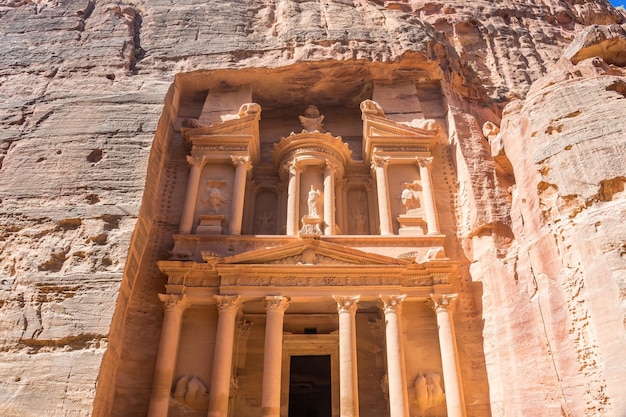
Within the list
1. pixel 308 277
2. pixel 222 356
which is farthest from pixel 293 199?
pixel 222 356

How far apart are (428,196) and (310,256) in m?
3.57

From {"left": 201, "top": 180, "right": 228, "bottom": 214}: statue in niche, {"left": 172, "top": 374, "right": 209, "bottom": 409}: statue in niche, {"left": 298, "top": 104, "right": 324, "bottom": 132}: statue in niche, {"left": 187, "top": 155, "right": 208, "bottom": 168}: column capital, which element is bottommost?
{"left": 172, "top": 374, "right": 209, "bottom": 409}: statue in niche

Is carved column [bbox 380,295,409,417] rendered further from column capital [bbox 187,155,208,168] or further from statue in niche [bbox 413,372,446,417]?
column capital [bbox 187,155,208,168]

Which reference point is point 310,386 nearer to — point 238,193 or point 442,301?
point 442,301

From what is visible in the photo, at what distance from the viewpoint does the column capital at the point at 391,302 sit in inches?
400

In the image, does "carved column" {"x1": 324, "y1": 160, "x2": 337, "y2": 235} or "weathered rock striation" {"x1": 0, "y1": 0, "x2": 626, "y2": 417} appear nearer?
"weathered rock striation" {"x1": 0, "y1": 0, "x2": 626, "y2": 417}

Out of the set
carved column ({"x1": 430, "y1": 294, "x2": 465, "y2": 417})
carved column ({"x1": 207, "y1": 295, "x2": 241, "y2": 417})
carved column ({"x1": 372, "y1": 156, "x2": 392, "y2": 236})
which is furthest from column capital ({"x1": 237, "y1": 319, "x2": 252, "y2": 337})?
carved column ({"x1": 430, "y1": 294, "x2": 465, "y2": 417})

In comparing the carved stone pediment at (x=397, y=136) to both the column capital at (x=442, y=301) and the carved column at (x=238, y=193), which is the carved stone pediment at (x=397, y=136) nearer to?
the carved column at (x=238, y=193)

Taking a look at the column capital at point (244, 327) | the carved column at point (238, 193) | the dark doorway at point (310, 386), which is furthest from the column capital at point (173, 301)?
the dark doorway at point (310, 386)

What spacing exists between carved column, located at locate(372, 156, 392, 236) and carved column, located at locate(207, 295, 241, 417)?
13.2ft

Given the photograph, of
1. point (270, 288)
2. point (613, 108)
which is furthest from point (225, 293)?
point (613, 108)

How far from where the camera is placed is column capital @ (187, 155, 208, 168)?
12598 millimetres

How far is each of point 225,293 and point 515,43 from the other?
15.2 meters

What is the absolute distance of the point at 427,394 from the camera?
31.4 ft
